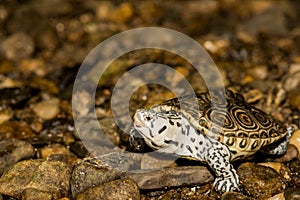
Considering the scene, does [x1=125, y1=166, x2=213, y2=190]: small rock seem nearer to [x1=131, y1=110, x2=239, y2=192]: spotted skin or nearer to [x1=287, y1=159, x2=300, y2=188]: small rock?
[x1=131, y1=110, x2=239, y2=192]: spotted skin

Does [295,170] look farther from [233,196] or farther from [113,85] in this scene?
[113,85]

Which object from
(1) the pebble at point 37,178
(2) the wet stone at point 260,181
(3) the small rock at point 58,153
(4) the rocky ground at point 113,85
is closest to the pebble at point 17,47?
(4) the rocky ground at point 113,85

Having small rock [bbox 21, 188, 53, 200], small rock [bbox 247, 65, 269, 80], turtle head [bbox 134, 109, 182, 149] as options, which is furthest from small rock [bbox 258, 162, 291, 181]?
small rock [bbox 21, 188, 53, 200]

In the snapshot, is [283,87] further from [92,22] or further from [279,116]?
[92,22]

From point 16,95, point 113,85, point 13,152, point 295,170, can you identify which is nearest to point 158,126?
point 13,152

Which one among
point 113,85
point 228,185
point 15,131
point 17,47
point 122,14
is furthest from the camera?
point 122,14

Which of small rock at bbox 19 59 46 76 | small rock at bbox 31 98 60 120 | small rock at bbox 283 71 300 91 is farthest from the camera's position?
small rock at bbox 19 59 46 76

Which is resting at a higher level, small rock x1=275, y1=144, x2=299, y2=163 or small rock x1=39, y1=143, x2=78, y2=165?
small rock x1=39, y1=143, x2=78, y2=165
